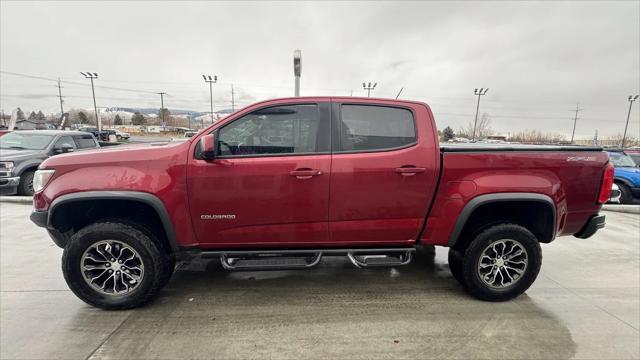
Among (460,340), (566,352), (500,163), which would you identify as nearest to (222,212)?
(460,340)

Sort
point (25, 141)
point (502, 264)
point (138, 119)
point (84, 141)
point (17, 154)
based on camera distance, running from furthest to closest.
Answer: point (138, 119) < point (84, 141) < point (25, 141) < point (17, 154) < point (502, 264)

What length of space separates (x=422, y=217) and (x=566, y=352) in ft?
4.76

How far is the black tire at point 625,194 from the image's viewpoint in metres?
8.84

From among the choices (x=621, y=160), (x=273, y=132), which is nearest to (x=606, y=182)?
(x=273, y=132)

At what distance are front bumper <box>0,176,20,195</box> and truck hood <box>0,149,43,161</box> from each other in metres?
0.45

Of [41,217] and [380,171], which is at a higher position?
[380,171]

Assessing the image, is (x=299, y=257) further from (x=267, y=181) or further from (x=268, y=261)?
(x=267, y=181)

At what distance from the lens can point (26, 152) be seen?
7.90 metres

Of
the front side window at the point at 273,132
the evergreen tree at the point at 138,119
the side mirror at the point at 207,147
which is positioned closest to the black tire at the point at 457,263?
the front side window at the point at 273,132

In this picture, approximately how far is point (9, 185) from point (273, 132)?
792cm

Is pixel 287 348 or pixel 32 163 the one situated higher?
pixel 32 163

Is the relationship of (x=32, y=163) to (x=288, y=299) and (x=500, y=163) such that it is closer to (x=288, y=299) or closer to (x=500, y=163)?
(x=288, y=299)

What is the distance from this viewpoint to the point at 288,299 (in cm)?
328

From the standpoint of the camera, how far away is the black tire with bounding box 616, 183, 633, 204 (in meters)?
8.84
